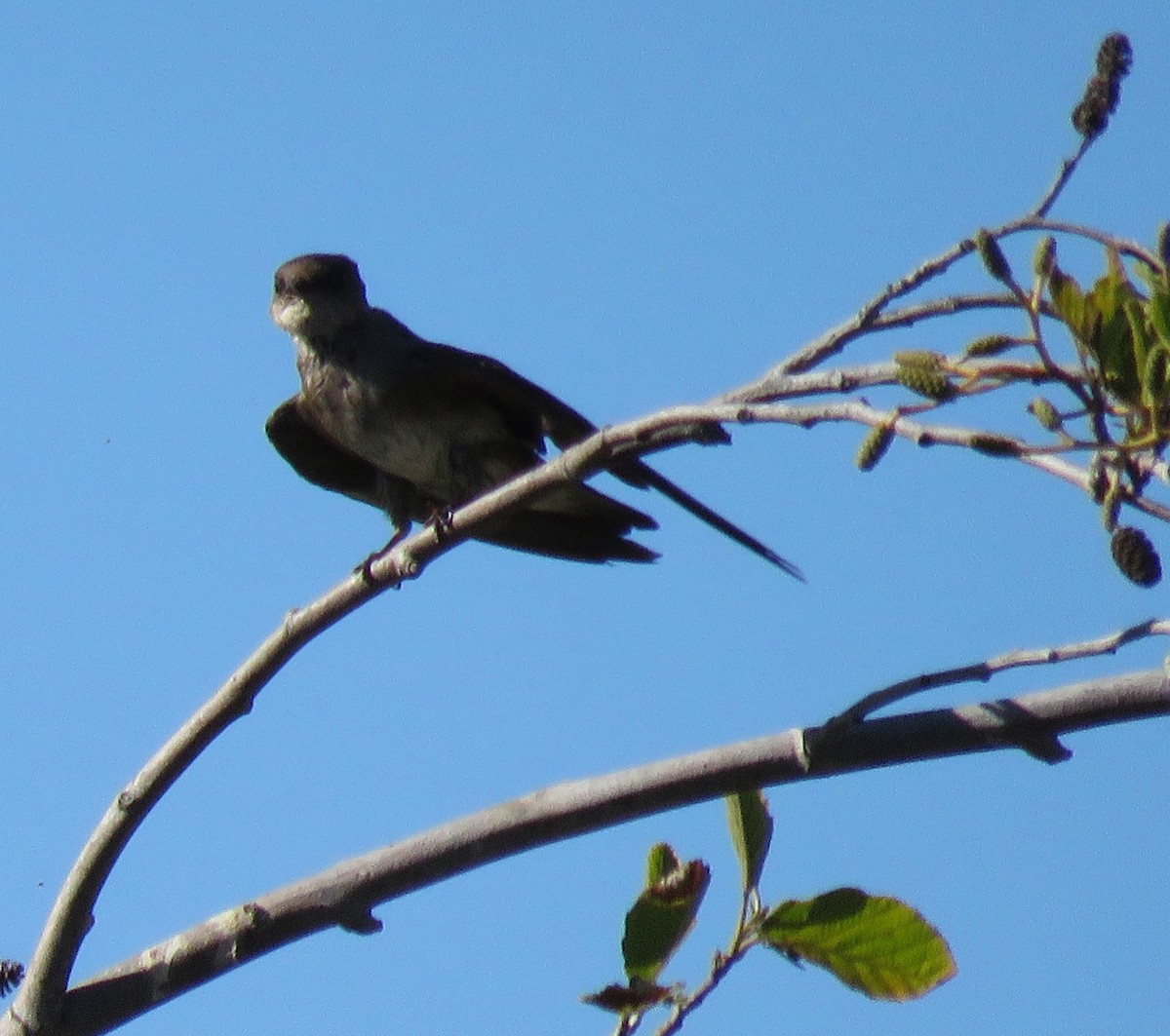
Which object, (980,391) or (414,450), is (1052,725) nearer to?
(980,391)

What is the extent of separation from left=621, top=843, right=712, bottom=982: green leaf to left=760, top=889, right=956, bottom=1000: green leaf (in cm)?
A: 21

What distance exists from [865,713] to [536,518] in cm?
344

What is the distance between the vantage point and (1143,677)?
295 cm

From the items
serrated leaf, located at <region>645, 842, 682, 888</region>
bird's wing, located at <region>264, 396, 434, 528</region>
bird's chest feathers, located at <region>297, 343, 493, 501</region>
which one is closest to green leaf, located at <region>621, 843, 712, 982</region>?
serrated leaf, located at <region>645, 842, 682, 888</region>

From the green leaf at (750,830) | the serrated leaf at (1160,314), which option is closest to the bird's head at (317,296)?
the green leaf at (750,830)

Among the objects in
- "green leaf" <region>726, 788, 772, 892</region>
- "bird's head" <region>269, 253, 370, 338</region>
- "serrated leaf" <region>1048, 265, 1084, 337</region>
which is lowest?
"green leaf" <region>726, 788, 772, 892</region>

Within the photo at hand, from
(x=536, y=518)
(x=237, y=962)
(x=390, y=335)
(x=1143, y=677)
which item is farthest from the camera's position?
(x=390, y=335)

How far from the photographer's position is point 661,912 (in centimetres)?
318

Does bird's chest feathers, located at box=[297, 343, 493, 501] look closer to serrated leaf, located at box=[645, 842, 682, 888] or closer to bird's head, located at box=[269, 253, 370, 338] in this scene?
bird's head, located at box=[269, 253, 370, 338]

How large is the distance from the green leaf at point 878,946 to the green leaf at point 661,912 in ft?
0.67

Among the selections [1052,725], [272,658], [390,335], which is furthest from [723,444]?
[390,335]

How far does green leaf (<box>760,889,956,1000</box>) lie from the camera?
3199mm

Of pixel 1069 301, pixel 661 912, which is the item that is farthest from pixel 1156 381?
pixel 661 912

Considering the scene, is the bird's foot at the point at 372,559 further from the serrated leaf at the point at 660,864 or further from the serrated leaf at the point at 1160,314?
the serrated leaf at the point at 1160,314
